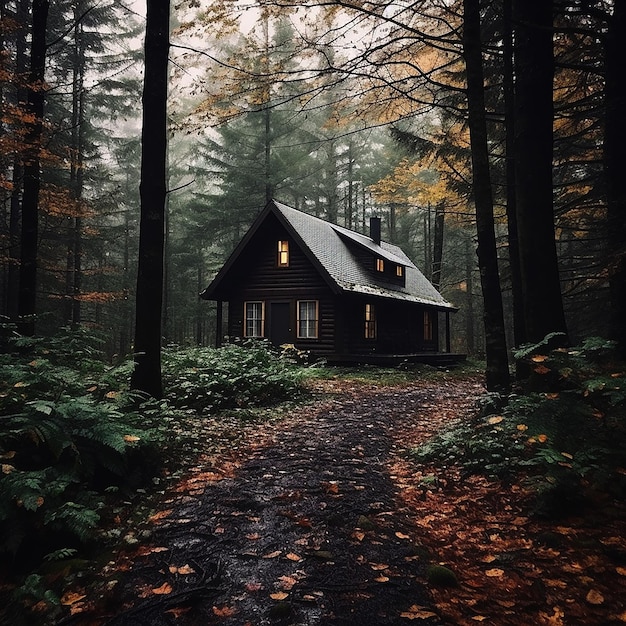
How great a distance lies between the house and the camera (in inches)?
717

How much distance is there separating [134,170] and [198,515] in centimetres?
3308

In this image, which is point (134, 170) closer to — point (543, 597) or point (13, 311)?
point (13, 311)

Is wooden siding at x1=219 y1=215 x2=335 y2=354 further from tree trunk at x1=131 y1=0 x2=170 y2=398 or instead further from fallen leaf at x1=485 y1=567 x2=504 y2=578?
fallen leaf at x1=485 y1=567 x2=504 y2=578

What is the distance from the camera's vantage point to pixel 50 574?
9.55 ft

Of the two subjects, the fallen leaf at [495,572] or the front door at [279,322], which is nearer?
the fallen leaf at [495,572]

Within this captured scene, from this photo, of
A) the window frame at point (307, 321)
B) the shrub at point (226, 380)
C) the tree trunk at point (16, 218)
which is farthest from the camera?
the window frame at point (307, 321)

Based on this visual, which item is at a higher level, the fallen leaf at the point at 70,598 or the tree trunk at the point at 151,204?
the tree trunk at the point at 151,204

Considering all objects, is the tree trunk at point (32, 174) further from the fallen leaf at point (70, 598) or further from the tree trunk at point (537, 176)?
the tree trunk at point (537, 176)

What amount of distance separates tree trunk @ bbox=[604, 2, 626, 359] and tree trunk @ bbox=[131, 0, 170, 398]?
24.4 ft

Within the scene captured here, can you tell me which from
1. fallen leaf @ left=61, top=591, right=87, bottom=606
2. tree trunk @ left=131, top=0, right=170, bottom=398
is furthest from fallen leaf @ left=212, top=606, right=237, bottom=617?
tree trunk @ left=131, top=0, right=170, bottom=398

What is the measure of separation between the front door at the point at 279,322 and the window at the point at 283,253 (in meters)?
1.90

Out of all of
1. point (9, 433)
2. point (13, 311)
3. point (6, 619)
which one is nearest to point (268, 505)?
point (6, 619)

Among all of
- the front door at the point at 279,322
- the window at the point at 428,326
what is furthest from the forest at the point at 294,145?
the window at the point at 428,326

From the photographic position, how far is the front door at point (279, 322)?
19328mm
